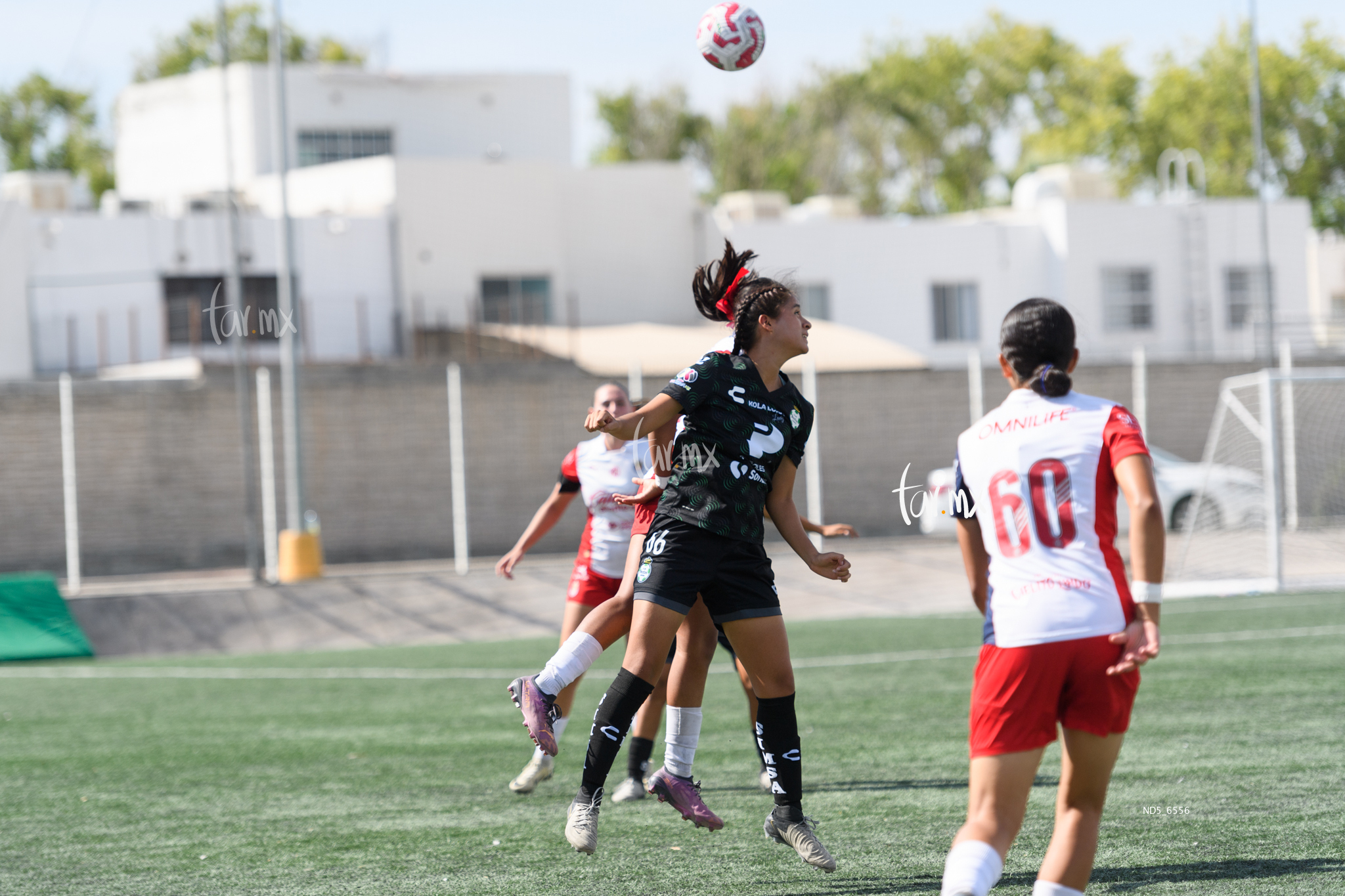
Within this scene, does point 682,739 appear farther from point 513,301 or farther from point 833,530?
point 513,301

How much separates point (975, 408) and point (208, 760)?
15.6 meters

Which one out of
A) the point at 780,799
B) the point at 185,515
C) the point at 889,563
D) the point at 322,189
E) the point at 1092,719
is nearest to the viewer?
the point at 1092,719

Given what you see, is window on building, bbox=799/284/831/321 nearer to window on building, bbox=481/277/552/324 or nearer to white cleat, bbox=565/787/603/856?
window on building, bbox=481/277/552/324

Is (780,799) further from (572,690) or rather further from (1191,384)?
(1191,384)

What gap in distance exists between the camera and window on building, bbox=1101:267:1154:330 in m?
35.4

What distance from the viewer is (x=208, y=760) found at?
28.9ft

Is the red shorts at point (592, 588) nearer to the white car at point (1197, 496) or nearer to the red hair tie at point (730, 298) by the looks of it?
the red hair tie at point (730, 298)

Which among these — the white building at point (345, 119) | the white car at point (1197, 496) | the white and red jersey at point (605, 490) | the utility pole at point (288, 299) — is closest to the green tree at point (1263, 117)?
the white building at point (345, 119)

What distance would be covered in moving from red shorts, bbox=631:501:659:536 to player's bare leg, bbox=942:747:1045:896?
7.29ft

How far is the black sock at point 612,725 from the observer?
17.7 ft

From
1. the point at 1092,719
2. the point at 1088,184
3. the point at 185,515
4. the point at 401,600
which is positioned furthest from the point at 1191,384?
the point at 1092,719

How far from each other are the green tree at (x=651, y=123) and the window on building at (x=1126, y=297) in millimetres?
25069

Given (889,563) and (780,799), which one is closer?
(780,799)

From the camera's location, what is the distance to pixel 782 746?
5.57m
